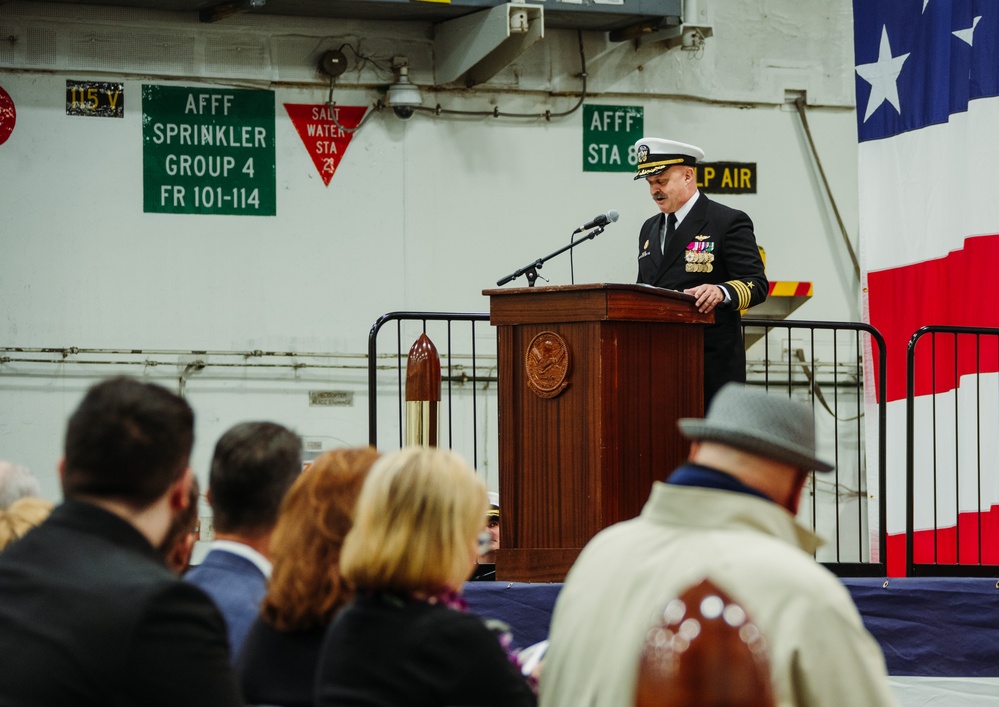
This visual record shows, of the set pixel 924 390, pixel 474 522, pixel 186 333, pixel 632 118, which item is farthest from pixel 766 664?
pixel 632 118

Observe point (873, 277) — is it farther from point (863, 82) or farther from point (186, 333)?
point (186, 333)

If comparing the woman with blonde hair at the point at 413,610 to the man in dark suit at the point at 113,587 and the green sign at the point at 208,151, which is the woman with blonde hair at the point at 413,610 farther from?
the green sign at the point at 208,151

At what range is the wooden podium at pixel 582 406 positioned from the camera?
435 cm

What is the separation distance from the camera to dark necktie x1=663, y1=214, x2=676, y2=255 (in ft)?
16.7

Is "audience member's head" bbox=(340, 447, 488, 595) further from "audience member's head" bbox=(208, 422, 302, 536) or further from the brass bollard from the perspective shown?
the brass bollard

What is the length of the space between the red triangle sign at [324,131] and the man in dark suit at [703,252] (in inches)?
117

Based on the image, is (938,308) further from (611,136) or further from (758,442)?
(758,442)

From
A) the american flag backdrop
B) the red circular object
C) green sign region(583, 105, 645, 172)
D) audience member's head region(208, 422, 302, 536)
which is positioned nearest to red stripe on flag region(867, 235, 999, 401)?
the american flag backdrop

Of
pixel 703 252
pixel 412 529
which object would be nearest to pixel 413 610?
pixel 412 529

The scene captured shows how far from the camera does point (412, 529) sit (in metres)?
2.14

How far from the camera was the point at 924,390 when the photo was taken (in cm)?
648

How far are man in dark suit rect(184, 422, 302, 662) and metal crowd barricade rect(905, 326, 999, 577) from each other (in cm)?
411

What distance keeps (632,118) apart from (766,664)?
7480 mm

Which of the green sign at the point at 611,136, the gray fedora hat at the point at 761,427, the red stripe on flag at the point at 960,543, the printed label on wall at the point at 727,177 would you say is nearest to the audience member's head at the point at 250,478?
the gray fedora hat at the point at 761,427
